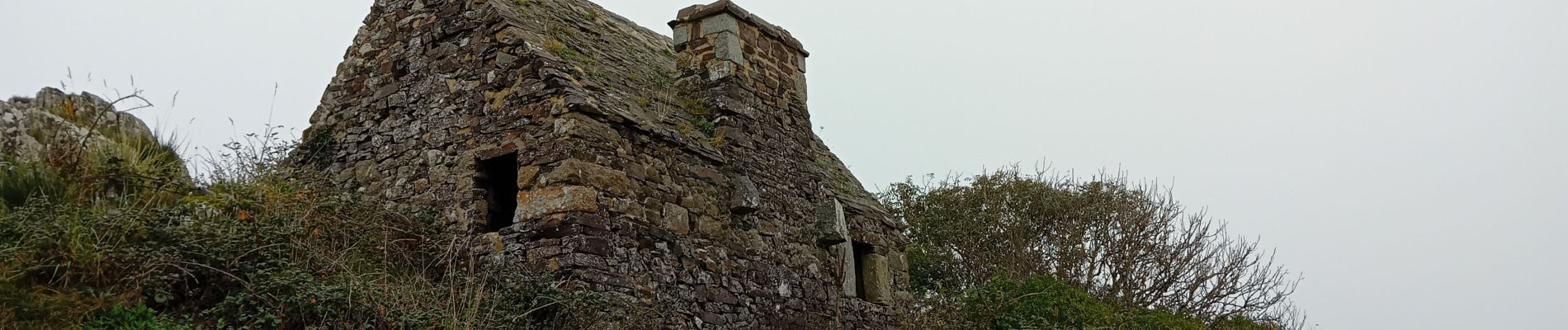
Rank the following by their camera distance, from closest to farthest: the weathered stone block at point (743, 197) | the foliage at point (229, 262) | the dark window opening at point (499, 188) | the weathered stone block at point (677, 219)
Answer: the foliage at point (229, 262) < the dark window opening at point (499, 188) < the weathered stone block at point (677, 219) < the weathered stone block at point (743, 197)

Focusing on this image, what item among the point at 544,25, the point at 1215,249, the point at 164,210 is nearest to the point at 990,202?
the point at 1215,249

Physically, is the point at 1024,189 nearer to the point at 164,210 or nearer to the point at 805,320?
the point at 805,320

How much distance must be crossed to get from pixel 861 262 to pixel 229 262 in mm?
6447

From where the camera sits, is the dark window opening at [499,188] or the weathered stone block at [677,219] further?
the weathered stone block at [677,219]

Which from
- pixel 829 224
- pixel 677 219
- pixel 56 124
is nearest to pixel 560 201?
pixel 677 219

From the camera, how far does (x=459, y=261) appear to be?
9359 mm

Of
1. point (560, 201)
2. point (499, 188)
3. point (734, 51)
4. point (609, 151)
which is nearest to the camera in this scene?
point (560, 201)

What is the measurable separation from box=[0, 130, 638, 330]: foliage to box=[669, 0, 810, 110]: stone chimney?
2898mm

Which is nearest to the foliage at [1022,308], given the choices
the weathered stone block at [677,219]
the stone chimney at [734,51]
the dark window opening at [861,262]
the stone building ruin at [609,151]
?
the dark window opening at [861,262]

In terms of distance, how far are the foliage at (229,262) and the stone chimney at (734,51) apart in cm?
290

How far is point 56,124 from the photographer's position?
943 centimetres

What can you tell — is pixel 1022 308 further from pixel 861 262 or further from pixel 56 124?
pixel 56 124

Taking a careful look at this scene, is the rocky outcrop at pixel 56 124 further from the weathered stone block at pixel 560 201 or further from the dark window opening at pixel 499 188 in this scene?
the weathered stone block at pixel 560 201

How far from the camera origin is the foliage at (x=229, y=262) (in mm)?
7512
